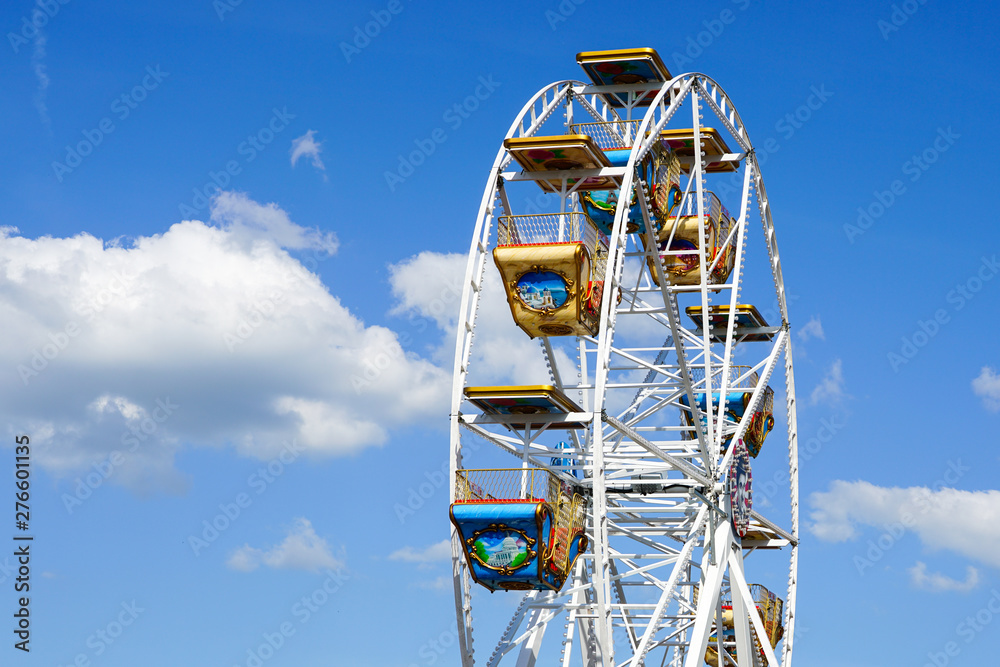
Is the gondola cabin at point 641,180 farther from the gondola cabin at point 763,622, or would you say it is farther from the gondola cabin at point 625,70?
the gondola cabin at point 763,622

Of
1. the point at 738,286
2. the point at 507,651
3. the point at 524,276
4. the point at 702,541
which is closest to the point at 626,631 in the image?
the point at 702,541

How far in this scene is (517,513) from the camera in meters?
31.4

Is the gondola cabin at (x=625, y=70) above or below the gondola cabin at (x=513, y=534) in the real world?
above

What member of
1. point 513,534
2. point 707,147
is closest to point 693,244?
point 707,147

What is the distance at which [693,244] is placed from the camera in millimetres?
45375

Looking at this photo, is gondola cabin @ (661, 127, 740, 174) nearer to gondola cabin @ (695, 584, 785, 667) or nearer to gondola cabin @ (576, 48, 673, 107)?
gondola cabin @ (576, 48, 673, 107)

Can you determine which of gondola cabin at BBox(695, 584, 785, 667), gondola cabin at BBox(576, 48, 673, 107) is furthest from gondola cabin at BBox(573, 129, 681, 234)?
gondola cabin at BBox(695, 584, 785, 667)

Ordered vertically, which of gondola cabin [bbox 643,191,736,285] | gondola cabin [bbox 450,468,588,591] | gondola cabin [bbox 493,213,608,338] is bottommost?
gondola cabin [bbox 450,468,588,591]

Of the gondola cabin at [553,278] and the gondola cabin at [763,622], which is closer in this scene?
the gondola cabin at [553,278]

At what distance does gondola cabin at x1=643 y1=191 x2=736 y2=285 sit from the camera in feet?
143

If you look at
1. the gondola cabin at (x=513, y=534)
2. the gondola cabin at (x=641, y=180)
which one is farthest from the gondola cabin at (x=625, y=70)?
the gondola cabin at (x=513, y=534)

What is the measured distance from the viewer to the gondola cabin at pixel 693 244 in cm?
4347

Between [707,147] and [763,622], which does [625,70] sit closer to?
[707,147]

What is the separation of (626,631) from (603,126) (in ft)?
45.5
